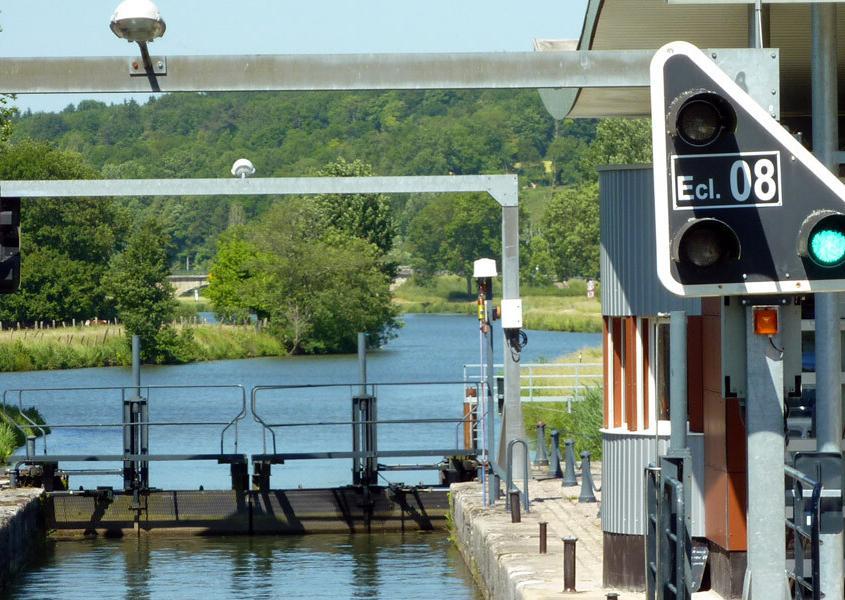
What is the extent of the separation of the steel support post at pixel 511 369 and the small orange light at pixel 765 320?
39.5 feet

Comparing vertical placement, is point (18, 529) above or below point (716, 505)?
below

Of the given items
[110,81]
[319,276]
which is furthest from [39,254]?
[110,81]

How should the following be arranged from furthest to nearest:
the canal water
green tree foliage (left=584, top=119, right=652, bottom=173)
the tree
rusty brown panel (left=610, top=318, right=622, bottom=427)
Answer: green tree foliage (left=584, top=119, right=652, bottom=173) → the tree → the canal water → rusty brown panel (left=610, top=318, right=622, bottom=427)

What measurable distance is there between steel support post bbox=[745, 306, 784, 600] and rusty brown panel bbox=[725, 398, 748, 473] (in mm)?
4610

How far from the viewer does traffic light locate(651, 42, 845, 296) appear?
17.3ft

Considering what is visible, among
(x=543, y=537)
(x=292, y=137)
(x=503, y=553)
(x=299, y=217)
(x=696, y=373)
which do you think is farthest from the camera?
(x=292, y=137)

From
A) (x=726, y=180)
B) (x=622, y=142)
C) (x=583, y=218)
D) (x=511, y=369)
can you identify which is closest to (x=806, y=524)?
(x=726, y=180)

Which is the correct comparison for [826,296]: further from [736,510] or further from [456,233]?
[456,233]

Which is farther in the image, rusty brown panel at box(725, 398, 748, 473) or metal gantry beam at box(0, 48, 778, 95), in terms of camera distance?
rusty brown panel at box(725, 398, 748, 473)

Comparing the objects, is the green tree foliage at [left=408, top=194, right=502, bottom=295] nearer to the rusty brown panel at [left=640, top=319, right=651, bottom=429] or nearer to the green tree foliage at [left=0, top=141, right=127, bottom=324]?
the green tree foliage at [left=0, top=141, right=127, bottom=324]

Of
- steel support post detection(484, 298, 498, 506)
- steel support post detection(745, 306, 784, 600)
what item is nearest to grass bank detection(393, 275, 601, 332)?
steel support post detection(484, 298, 498, 506)

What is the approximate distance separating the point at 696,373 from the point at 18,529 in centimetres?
987

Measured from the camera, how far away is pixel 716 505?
10.4 m

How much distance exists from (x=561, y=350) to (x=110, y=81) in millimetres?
58391
